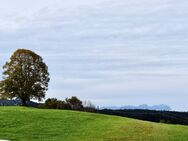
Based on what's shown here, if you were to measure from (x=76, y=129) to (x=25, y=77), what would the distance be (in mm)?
36458

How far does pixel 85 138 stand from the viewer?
4106 centimetres

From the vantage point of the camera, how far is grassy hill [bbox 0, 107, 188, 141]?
41.4m

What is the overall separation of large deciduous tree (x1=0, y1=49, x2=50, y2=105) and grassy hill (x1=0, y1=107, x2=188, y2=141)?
27.2m

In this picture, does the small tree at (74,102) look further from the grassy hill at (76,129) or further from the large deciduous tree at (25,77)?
the grassy hill at (76,129)

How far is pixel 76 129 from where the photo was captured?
1751 inches

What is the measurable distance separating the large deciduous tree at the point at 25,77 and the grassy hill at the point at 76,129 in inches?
1072

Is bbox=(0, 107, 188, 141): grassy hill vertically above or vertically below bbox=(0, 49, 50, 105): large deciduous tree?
below

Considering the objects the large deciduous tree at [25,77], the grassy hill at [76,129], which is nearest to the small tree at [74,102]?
the large deciduous tree at [25,77]

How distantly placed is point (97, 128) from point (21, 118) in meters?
7.63

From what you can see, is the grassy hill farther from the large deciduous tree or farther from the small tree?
the small tree

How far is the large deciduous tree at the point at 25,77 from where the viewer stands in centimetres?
7894

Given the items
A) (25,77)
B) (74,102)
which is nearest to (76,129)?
(25,77)

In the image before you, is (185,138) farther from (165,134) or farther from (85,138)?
(85,138)

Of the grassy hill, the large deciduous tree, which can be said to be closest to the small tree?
the large deciduous tree
